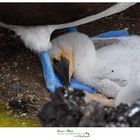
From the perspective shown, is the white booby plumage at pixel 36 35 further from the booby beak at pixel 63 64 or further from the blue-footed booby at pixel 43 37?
the booby beak at pixel 63 64

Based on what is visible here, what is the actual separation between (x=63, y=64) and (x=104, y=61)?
0.63 ft

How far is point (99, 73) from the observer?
8.82ft

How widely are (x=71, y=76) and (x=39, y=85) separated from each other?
0.48ft

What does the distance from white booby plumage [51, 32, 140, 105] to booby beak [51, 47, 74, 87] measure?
0.05ft

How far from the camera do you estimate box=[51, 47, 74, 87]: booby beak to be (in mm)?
2633

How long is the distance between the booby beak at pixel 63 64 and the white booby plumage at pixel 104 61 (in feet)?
0.05

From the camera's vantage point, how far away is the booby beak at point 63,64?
2633mm

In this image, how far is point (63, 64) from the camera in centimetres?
266

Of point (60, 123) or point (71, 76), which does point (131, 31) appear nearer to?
point (71, 76)

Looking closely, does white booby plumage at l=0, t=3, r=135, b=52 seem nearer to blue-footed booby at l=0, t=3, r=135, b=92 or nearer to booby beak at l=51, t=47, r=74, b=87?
blue-footed booby at l=0, t=3, r=135, b=92

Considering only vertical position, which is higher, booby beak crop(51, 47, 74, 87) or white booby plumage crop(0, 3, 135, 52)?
white booby plumage crop(0, 3, 135, 52)

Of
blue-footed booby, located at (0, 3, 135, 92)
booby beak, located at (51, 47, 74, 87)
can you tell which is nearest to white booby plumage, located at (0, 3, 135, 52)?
blue-footed booby, located at (0, 3, 135, 92)

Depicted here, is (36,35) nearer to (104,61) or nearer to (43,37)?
(43,37)
